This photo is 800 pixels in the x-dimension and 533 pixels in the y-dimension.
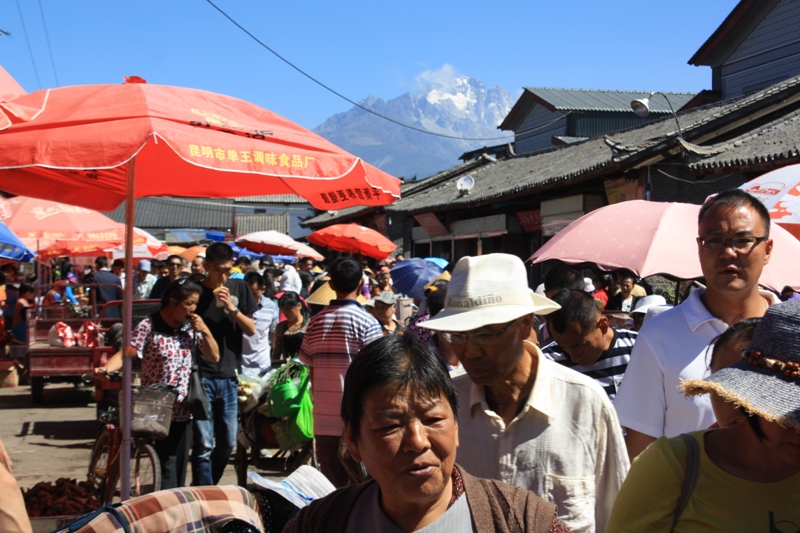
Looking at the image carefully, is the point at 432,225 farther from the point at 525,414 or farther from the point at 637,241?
the point at 525,414

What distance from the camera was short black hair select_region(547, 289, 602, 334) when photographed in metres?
4.13

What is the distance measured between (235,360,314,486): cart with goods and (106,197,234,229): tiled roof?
4470 cm

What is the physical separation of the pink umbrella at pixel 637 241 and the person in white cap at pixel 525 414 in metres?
3.07

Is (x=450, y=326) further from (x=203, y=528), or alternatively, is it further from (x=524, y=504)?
(x=203, y=528)

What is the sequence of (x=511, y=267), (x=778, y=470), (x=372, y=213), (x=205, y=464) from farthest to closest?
(x=372, y=213)
(x=205, y=464)
(x=511, y=267)
(x=778, y=470)

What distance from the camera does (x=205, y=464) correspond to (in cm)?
604

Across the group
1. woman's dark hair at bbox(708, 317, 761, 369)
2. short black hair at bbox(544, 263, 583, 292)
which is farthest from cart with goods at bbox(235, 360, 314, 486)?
woman's dark hair at bbox(708, 317, 761, 369)

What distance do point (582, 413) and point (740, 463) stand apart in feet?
2.29

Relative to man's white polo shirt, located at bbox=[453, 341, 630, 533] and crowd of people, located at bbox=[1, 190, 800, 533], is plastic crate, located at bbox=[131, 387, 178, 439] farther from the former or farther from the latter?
man's white polo shirt, located at bbox=[453, 341, 630, 533]

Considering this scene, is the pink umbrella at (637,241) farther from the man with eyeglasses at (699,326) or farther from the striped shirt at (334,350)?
the man with eyeglasses at (699,326)

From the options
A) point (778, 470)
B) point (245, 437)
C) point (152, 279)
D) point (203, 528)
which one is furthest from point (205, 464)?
point (152, 279)

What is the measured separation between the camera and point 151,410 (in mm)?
5383

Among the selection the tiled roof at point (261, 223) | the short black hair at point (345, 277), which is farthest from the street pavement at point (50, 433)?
the tiled roof at point (261, 223)

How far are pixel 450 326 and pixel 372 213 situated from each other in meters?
28.0
